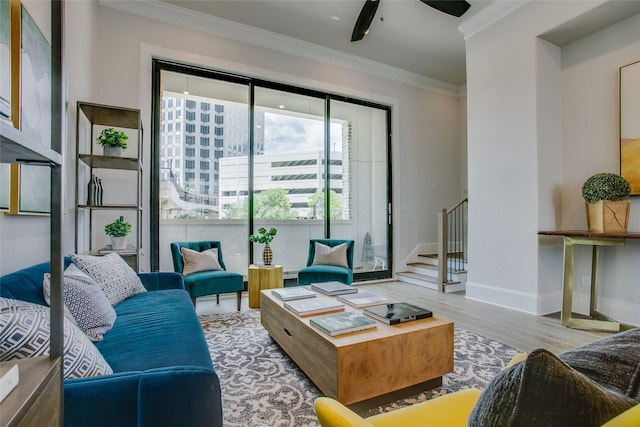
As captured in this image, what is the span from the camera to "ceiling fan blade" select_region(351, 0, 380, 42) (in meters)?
3.07

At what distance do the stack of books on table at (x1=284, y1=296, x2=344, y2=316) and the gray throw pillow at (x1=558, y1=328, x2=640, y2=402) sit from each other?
60.9 inches

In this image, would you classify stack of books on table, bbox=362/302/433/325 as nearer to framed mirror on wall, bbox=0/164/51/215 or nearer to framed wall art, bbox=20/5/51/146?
framed mirror on wall, bbox=0/164/51/215

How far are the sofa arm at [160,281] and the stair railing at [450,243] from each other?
11.2ft

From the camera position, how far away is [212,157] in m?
4.17

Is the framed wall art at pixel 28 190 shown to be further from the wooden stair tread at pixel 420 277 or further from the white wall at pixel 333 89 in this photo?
the wooden stair tread at pixel 420 277

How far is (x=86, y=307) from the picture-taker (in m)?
1.54

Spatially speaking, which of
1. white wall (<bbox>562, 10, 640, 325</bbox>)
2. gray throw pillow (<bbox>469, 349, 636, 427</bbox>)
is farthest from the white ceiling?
gray throw pillow (<bbox>469, 349, 636, 427</bbox>)

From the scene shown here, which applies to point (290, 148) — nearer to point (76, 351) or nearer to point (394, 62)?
point (394, 62)

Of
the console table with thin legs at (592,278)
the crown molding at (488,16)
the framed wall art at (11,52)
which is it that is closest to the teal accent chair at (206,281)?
the framed wall art at (11,52)

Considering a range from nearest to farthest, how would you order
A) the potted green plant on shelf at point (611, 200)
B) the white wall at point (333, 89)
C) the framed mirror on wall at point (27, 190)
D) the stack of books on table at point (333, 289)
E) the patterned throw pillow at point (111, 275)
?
the framed mirror on wall at point (27, 190) → the patterned throw pillow at point (111, 275) → the stack of books on table at point (333, 289) → the potted green plant on shelf at point (611, 200) → the white wall at point (333, 89)

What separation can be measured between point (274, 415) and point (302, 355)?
343 millimetres

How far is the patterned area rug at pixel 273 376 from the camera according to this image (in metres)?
1.65

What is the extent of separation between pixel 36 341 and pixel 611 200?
402 cm

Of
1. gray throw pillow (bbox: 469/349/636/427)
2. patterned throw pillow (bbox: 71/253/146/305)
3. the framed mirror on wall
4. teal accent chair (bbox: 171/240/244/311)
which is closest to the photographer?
gray throw pillow (bbox: 469/349/636/427)
